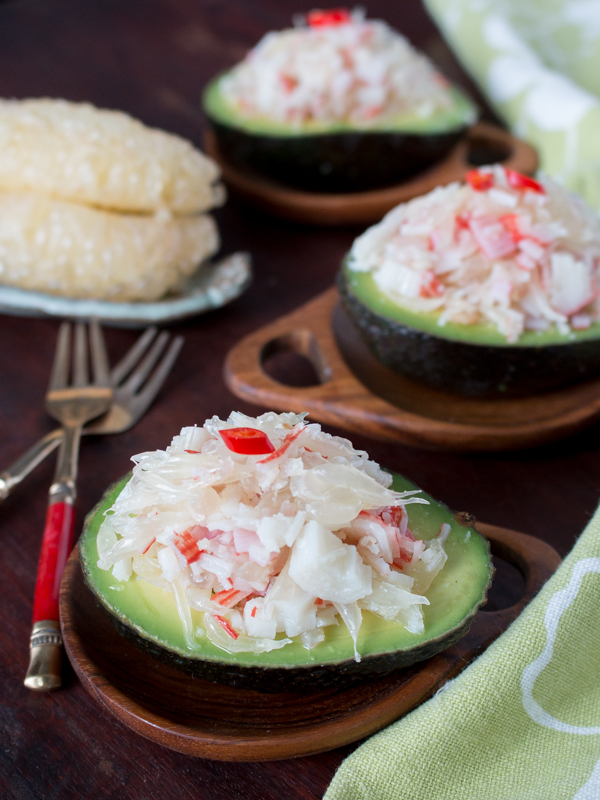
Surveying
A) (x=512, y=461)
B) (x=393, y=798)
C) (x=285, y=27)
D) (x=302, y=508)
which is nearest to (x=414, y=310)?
(x=512, y=461)

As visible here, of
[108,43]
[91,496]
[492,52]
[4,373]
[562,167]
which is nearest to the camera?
[91,496]

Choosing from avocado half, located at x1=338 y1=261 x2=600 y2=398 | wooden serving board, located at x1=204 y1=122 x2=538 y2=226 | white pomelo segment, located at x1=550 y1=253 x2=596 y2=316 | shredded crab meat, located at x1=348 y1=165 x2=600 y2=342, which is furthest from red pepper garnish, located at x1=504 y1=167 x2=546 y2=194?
wooden serving board, located at x1=204 y1=122 x2=538 y2=226

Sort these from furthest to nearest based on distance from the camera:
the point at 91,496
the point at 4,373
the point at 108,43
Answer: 1. the point at 108,43
2. the point at 4,373
3. the point at 91,496

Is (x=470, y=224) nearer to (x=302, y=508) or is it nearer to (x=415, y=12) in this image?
(x=302, y=508)

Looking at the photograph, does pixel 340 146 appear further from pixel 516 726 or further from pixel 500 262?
pixel 516 726

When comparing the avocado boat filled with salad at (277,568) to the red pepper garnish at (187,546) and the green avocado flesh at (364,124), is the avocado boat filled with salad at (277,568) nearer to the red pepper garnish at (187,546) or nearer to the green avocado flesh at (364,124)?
the red pepper garnish at (187,546)

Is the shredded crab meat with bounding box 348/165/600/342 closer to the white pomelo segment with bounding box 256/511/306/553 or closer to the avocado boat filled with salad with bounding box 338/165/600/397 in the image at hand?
the avocado boat filled with salad with bounding box 338/165/600/397

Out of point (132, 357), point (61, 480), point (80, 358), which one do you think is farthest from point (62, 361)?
point (61, 480)
